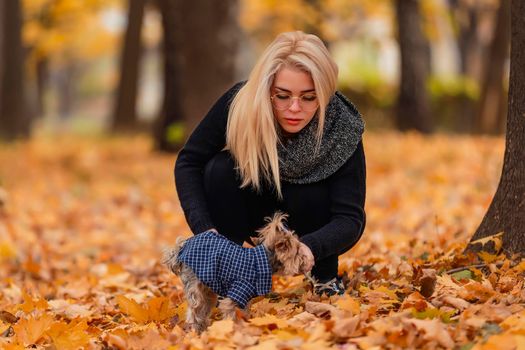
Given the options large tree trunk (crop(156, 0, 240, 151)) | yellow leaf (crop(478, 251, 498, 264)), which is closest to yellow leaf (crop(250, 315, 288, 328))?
yellow leaf (crop(478, 251, 498, 264))

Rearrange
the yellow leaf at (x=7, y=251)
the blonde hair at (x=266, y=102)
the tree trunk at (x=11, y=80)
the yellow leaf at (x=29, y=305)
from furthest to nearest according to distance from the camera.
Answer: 1. the tree trunk at (x=11, y=80)
2. the yellow leaf at (x=7, y=251)
3. the yellow leaf at (x=29, y=305)
4. the blonde hair at (x=266, y=102)

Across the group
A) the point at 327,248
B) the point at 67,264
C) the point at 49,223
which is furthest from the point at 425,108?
the point at 327,248

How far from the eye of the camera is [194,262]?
2982 millimetres

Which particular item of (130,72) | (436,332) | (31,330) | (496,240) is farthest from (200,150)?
(130,72)

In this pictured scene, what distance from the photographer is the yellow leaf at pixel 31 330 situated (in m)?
3.16

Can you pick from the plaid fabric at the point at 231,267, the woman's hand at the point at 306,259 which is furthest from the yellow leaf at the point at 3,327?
the woman's hand at the point at 306,259

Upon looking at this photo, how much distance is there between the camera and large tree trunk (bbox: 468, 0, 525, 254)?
3.48 m

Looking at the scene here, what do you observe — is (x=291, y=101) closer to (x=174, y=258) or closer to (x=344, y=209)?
(x=344, y=209)

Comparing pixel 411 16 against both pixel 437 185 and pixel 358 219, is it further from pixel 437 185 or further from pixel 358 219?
pixel 358 219

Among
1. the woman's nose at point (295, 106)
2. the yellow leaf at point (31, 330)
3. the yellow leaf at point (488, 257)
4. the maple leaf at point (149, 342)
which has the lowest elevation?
the yellow leaf at point (31, 330)

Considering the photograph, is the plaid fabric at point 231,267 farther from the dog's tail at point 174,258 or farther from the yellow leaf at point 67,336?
the yellow leaf at point 67,336

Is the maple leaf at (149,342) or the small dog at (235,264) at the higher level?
the small dog at (235,264)

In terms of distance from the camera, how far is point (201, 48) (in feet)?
35.9

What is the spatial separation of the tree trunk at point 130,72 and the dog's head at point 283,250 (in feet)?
47.7
